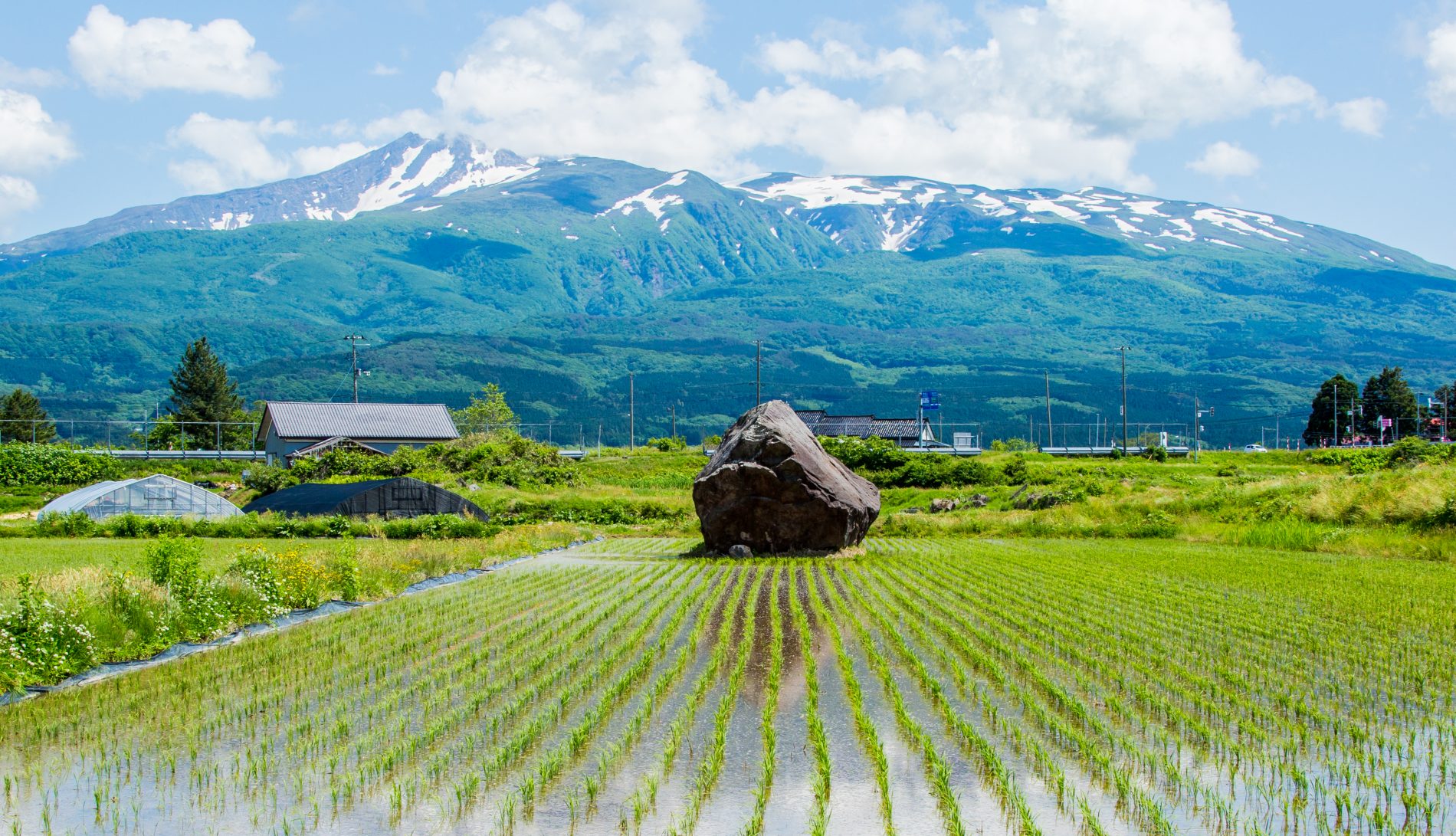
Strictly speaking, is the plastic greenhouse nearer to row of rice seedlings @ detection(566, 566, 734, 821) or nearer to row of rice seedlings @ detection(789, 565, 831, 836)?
row of rice seedlings @ detection(566, 566, 734, 821)

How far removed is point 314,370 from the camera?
182 meters

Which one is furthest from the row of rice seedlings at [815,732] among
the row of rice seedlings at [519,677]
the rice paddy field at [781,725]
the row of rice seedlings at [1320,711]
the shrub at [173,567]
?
the shrub at [173,567]

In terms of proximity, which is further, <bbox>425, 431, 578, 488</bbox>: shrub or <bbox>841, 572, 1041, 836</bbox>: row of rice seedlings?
<bbox>425, 431, 578, 488</bbox>: shrub

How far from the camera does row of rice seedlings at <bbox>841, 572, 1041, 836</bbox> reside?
7.76 metres

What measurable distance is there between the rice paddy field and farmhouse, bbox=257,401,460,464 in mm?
55796

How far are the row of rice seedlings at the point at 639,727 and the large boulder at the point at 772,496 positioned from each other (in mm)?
11509

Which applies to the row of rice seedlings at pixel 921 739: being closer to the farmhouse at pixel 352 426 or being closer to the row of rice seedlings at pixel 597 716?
the row of rice seedlings at pixel 597 716

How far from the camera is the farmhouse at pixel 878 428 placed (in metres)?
105

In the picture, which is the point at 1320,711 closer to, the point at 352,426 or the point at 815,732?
the point at 815,732

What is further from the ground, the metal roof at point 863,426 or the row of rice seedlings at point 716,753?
the metal roof at point 863,426

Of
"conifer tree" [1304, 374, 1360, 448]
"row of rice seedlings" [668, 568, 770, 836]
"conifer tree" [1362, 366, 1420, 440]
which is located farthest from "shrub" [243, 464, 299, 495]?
"conifer tree" [1362, 366, 1420, 440]

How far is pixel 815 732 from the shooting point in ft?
32.3

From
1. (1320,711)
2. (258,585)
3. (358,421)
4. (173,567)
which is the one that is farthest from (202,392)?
(1320,711)

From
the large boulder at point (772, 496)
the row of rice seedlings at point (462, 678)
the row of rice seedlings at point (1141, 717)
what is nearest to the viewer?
the row of rice seedlings at point (1141, 717)
